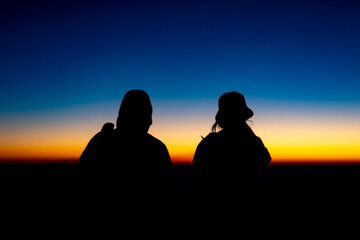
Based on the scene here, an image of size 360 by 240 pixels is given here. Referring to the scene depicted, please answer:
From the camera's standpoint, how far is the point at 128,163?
76.4 inches

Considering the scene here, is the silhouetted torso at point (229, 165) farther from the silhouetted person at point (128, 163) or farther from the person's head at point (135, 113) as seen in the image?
the person's head at point (135, 113)

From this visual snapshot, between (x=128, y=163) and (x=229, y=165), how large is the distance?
3.75 feet

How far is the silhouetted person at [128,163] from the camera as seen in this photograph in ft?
6.20

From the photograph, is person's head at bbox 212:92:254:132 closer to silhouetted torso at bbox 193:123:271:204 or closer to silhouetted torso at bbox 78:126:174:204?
silhouetted torso at bbox 193:123:271:204

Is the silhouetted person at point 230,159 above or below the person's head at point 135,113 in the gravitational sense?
below

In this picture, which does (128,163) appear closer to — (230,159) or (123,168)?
(123,168)

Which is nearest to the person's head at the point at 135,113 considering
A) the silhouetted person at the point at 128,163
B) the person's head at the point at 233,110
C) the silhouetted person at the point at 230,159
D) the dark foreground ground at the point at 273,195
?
the silhouetted person at the point at 128,163

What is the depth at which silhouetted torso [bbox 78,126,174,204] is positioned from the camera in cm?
189

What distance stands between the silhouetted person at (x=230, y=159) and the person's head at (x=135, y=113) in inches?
30.7

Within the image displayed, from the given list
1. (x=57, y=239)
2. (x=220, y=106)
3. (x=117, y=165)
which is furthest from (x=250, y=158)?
(x=57, y=239)

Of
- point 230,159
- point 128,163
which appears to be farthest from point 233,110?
point 128,163

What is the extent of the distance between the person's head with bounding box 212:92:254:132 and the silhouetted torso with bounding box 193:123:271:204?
0.08 meters

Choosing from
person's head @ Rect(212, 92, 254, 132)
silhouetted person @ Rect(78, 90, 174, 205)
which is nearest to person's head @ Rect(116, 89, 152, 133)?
→ silhouetted person @ Rect(78, 90, 174, 205)

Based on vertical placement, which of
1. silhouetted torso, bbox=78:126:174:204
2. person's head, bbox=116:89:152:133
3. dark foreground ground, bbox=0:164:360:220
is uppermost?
person's head, bbox=116:89:152:133
